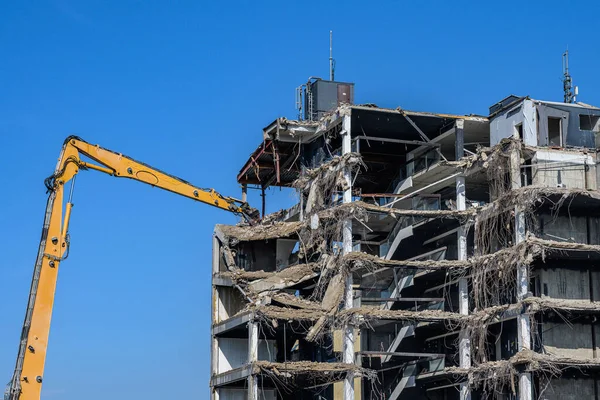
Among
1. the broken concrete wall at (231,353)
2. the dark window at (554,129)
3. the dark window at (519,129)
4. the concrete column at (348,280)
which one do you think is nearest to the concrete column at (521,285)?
the dark window at (519,129)

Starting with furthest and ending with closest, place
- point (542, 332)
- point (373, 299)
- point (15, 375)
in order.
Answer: point (373, 299) → point (542, 332) → point (15, 375)

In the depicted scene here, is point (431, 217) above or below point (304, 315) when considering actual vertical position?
above

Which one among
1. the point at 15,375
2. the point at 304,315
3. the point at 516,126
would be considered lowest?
the point at 15,375

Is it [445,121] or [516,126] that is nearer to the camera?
[516,126]

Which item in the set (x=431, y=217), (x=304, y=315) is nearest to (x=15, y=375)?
(x=304, y=315)

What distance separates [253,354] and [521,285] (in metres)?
17.0

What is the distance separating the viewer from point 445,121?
2857 inches

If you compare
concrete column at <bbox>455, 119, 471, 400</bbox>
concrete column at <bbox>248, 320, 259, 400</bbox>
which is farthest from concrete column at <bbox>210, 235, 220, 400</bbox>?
concrete column at <bbox>455, 119, 471, 400</bbox>

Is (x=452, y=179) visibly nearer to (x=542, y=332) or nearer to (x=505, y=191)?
(x=505, y=191)

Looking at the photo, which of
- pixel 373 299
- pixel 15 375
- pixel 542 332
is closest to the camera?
pixel 15 375

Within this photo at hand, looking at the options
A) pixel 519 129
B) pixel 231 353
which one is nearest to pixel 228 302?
pixel 231 353

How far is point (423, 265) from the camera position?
69125 mm

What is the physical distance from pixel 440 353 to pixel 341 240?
9404mm

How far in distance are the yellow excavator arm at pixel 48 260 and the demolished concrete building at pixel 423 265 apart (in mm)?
11480
